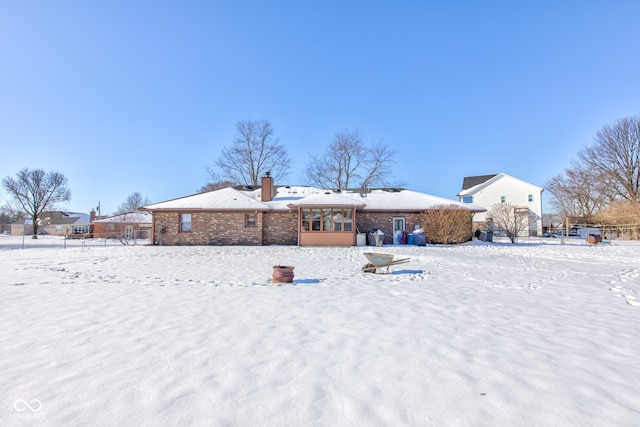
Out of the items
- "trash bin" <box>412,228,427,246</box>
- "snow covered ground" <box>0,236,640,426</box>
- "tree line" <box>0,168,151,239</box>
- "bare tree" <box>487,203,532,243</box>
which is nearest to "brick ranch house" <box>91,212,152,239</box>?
"tree line" <box>0,168,151,239</box>

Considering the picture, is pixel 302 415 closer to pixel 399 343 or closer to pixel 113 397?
pixel 113 397

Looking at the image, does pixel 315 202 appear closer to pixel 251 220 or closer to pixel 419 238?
pixel 251 220

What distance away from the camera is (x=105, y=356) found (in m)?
3.02

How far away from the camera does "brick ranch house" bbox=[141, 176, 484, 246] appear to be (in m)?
18.9

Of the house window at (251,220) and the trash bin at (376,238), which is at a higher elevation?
the house window at (251,220)

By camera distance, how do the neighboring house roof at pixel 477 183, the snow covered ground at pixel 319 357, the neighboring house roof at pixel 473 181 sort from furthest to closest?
the neighboring house roof at pixel 473 181
the neighboring house roof at pixel 477 183
the snow covered ground at pixel 319 357

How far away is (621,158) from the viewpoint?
29359 mm

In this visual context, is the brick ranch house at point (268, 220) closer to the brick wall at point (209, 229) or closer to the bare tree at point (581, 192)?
the brick wall at point (209, 229)

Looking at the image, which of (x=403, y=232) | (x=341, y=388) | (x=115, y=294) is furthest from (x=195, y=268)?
(x=403, y=232)

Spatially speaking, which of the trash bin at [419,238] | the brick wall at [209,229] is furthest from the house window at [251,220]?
the trash bin at [419,238]

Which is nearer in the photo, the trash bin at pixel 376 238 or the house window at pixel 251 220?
the trash bin at pixel 376 238

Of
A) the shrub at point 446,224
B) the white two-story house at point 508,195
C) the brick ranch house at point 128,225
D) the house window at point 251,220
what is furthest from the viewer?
the brick ranch house at point 128,225

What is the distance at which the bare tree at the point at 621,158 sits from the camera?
2862 centimetres

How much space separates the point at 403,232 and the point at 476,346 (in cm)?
1722
